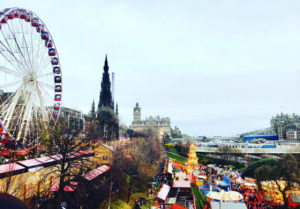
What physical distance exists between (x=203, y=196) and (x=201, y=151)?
49.1 metres

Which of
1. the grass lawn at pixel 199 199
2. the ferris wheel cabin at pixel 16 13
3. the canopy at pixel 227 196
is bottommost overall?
the grass lawn at pixel 199 199

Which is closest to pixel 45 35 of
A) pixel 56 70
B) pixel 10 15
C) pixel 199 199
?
pixel 56 70

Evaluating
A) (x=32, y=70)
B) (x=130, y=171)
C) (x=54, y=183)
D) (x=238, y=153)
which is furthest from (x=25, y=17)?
(x=238, y=153)

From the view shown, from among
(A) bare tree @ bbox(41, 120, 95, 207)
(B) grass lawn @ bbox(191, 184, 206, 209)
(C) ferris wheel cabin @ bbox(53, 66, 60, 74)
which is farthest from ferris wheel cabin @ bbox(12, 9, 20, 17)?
(B) grass lawn @ bbox(191, 184, 206, 209)

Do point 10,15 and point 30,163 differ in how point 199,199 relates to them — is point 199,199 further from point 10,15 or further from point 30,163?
point 10,15

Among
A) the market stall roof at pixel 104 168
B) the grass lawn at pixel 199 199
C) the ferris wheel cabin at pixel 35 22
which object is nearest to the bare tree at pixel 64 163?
the market stall roof at pixel 104 168

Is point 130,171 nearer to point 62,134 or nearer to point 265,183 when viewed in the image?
point 62,134

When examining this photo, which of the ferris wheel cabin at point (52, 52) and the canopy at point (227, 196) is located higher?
the ferris wheel cabin at point (52, 52)

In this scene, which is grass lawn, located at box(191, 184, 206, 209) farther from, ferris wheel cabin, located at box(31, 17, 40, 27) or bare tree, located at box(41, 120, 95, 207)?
ferris wheel cabin, located at box(31, 17, 40, 27)

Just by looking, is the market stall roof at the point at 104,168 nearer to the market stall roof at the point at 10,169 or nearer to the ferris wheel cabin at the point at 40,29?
the market stall roof at the point at 10,169

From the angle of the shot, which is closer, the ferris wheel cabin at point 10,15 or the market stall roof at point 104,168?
the ferris wheel cabin at point 10,15

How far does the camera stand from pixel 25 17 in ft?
83.7

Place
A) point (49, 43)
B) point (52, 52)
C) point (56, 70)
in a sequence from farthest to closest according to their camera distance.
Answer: point (56, 70), point (52, 52), point (49, 43)

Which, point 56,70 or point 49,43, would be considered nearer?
point 49,43
